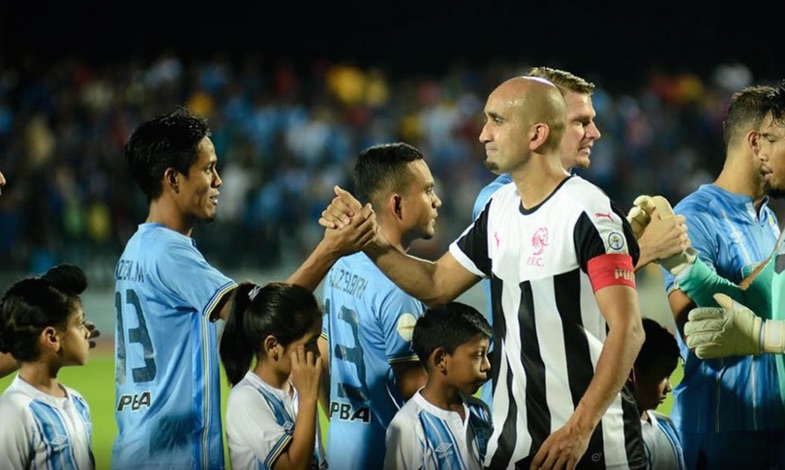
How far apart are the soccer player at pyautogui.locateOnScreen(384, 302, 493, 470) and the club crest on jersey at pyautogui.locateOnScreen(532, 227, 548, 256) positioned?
45.4 inches

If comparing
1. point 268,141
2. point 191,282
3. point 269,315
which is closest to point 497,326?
point 269,315

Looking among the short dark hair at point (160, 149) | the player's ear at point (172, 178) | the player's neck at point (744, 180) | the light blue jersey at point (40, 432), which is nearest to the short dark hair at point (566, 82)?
the player's neck at point (744, 180)

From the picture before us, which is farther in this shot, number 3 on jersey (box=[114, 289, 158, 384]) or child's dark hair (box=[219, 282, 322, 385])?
child's dark hair (box=[219, 282, 322, 385])

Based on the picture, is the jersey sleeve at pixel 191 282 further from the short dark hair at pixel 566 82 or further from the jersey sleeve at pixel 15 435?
the short dark hair at pixel 566 82

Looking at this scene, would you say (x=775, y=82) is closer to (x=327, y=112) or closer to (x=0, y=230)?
(x=327, y=112)

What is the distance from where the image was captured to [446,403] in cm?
527

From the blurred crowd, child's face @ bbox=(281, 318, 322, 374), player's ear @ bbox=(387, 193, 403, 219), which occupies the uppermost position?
the blurred crowd

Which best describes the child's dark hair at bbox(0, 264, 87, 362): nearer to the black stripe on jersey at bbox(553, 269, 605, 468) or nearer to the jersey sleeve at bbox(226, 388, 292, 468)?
the jersey sleeve at bbox(226, 388, 292, 468)

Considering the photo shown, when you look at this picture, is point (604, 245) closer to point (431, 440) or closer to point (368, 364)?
point (431, 440)

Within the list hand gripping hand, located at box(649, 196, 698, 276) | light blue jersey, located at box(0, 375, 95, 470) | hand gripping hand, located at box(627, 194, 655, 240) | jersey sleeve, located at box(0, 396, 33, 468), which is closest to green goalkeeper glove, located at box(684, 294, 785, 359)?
hand gripping hand, located at box(649, 196, 698, 276)

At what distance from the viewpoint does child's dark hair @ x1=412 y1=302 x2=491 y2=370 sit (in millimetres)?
5270

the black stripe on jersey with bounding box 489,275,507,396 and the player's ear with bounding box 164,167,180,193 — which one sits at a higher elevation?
the player's ear with bounding box 164,167,180,193

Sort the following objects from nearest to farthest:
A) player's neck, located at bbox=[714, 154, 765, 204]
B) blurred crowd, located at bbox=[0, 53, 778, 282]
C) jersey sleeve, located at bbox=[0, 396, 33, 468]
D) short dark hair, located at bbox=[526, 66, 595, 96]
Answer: jersey sleeve, located at bbox=[0, 396, 33, 468] < player's neck, located at bbox=[714, 154, 765, 204] < short dark hair, located at bbox=[526, 66, 595, 96] < blurred crowd, located at bbox=[0, 53, 778, 282]

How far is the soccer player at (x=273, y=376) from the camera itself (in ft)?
15.6
